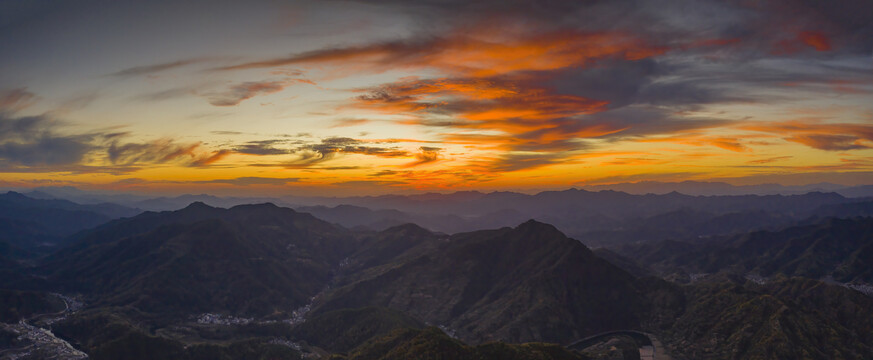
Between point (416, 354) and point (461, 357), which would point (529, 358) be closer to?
point (461, 357)

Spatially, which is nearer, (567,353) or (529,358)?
(529,358)

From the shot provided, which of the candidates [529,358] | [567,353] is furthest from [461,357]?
[567,353]

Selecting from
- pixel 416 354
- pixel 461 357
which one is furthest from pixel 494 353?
pixel 416 354

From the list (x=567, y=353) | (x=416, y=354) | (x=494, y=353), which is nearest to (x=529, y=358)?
(x=494, y=353)

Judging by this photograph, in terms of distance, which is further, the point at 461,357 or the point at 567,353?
the point at 567,353

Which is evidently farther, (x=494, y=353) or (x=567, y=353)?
(x=567, y=353)

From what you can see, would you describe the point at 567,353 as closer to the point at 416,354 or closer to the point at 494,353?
the point at 494,353

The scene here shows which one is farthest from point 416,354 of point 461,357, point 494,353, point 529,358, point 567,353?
point 567,353

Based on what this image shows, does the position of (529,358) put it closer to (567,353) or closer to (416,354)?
(567,353)
